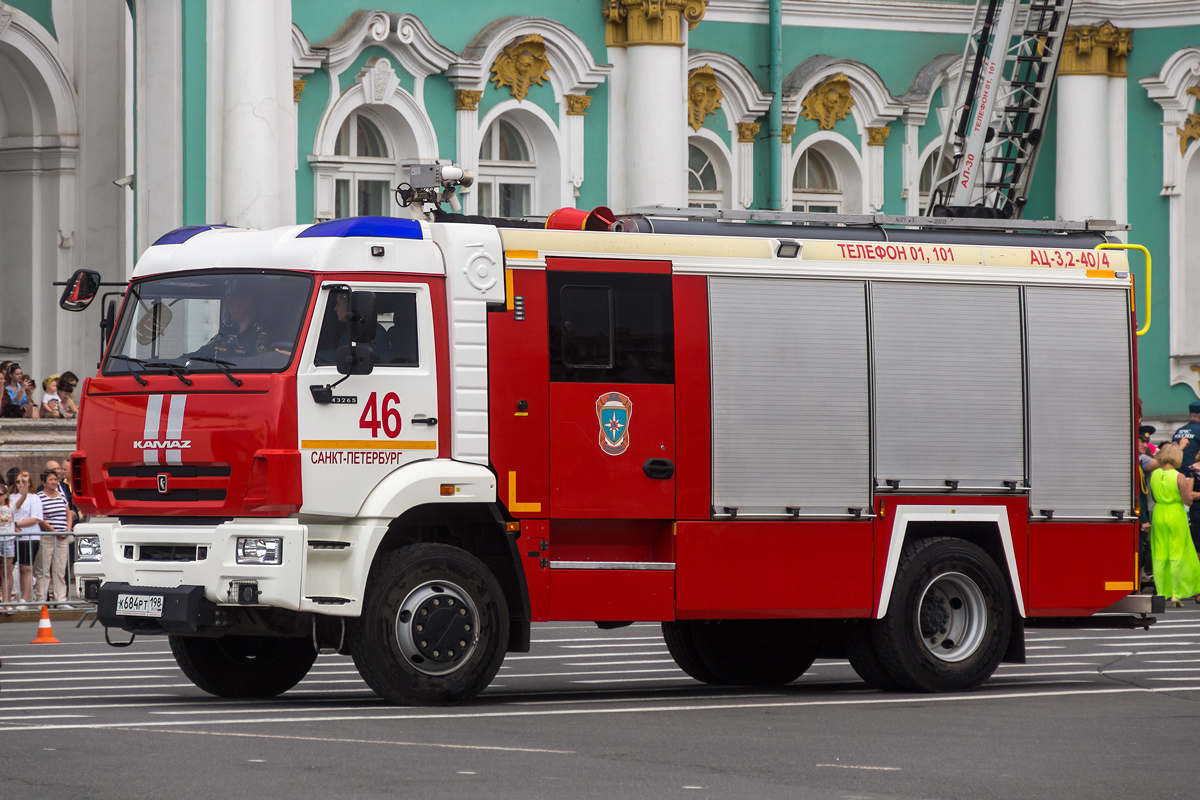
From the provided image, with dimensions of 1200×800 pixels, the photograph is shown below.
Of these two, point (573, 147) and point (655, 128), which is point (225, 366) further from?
point (573, 147)

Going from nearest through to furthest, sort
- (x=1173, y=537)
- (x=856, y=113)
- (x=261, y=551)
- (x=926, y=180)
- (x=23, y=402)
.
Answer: (x=261, y=551) < (x=1173, y=537) < (x=23, y=402) < (x=856, y=113) < (x=926, y=180)

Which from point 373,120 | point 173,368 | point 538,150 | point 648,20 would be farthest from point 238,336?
point 538,150

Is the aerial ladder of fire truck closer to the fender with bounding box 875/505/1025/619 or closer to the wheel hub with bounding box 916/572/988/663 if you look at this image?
the fender with bounding box 875/505/1025/619

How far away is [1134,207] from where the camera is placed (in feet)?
112

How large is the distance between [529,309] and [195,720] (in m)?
3.26

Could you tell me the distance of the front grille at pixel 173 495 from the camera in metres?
13.2

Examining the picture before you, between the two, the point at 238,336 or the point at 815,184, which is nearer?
the point at 238,336

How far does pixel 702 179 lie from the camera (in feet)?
109

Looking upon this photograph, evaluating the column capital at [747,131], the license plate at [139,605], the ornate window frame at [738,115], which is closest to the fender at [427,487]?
the license plate at [139,605]

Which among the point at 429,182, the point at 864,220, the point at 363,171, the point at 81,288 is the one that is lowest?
the point at 81,288

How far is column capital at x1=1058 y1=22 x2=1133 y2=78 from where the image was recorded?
1320 inches

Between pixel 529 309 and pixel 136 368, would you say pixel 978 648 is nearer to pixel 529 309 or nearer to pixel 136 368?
pixel 529 309

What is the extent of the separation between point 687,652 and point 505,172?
50.4ft

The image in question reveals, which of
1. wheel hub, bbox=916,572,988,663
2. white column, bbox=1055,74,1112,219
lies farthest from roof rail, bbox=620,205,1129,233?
white column, bbox=1055,74,1112,219
